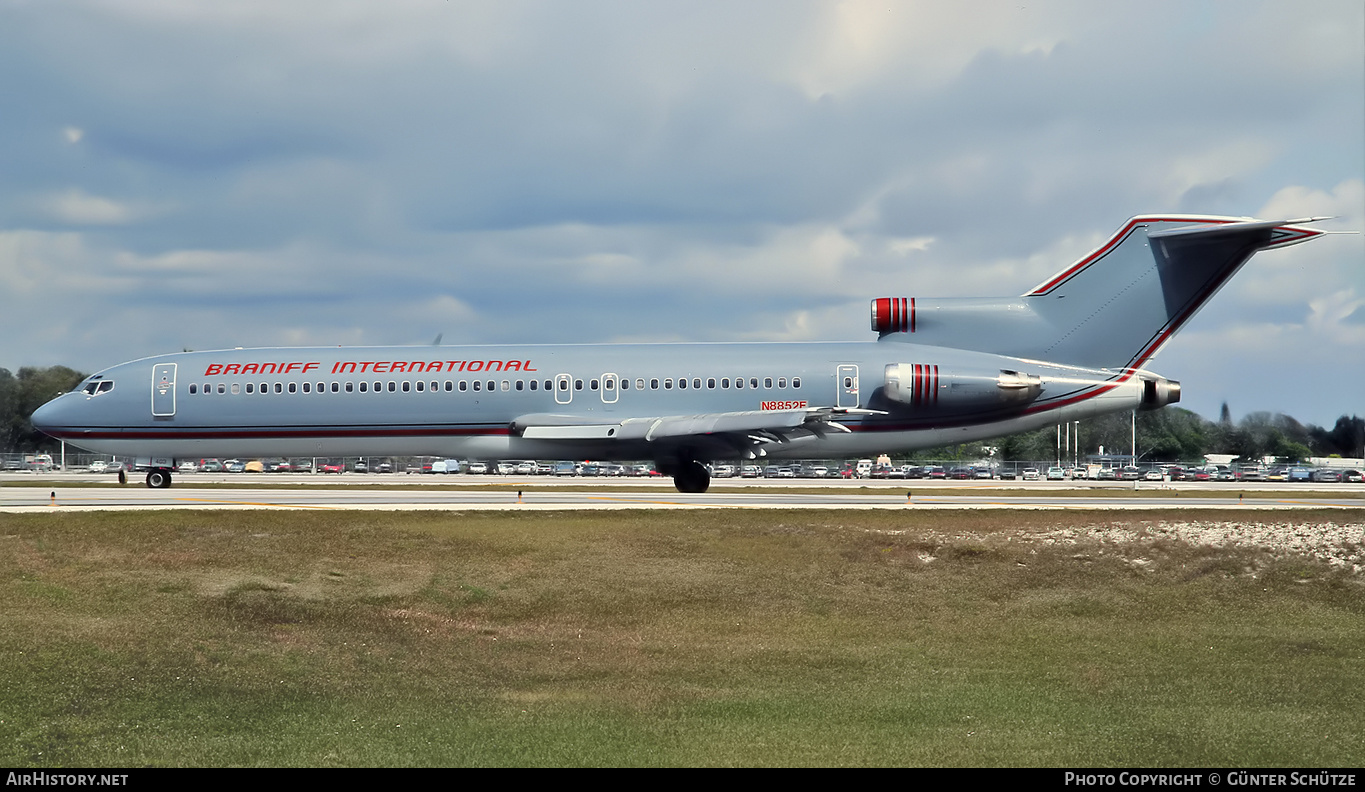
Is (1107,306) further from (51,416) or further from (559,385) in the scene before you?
(51,416)

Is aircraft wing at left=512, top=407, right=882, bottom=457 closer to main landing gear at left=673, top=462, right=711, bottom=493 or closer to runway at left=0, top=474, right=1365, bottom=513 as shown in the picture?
main landing gear at left=673, top=462, right=711, bottom=493

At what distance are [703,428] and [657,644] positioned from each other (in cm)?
1706

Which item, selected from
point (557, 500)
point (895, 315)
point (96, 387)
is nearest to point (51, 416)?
point (96, 387)

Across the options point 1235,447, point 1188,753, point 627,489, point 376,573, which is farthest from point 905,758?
point 1235,447

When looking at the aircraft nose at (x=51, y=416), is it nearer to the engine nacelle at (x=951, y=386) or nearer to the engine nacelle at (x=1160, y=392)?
the engine nacelle at (x=951, y=386)

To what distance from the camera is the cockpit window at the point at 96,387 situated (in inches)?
1480

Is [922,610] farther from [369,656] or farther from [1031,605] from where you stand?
[369,656]

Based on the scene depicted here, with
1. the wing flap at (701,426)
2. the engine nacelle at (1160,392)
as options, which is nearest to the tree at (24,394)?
the wing flap at (701,426)

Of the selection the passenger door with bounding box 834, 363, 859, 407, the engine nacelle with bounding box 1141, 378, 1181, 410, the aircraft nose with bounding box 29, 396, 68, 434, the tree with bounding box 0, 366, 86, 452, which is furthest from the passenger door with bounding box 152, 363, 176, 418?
the tree with bounding box 0, 366, 86, 452

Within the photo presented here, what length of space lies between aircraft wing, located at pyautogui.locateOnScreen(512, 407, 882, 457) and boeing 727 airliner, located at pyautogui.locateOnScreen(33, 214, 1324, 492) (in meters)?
0.07

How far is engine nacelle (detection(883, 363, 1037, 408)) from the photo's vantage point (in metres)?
34.1

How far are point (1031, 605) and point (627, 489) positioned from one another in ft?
68.1

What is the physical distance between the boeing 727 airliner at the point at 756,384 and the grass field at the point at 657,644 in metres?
9.07

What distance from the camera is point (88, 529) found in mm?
23109
